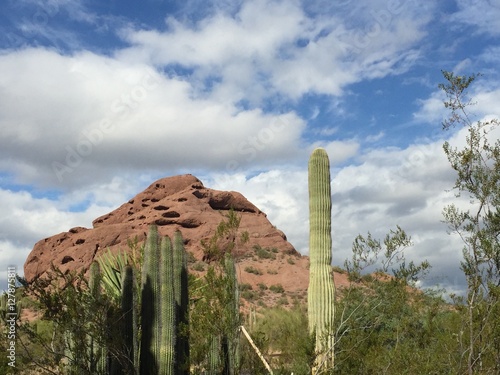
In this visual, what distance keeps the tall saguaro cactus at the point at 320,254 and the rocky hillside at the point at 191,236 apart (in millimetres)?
23311

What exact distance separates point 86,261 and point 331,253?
100.0ft


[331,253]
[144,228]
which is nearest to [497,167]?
[331,253]

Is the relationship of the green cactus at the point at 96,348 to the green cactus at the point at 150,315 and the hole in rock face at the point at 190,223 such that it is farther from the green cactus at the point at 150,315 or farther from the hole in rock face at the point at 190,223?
the hole in rock face at the point at 190,223

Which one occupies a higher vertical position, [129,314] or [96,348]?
[129,314]

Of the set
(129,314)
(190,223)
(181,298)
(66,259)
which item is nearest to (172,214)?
(190,223)

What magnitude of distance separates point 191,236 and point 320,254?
1170 inches

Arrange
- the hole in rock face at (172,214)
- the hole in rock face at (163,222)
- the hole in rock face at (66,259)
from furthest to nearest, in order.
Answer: the hole in rock face at (172,214)
the hole in rock face at (163,222)
the hole in rock face at (66,259)

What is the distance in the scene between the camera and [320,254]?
10000 mm

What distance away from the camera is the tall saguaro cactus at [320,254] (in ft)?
31.2

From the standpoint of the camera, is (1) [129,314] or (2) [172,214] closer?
(1) [129,314]

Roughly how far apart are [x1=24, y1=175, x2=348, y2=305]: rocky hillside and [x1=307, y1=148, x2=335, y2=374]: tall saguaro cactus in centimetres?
2331

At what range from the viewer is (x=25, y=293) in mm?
8023

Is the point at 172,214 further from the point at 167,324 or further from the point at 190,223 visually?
the point at 167,324

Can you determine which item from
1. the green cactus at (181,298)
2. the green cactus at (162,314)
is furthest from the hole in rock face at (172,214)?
the green cactus at (162,314)
